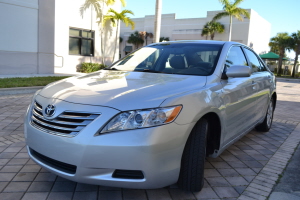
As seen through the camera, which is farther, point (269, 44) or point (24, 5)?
point (269, 44)

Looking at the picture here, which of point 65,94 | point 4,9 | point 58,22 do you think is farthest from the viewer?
point 58,22

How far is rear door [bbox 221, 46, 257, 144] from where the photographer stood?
304 centimetres

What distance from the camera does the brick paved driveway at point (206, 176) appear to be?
8.63ft

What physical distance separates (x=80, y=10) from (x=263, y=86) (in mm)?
13954

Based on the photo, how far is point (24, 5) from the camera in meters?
12.5

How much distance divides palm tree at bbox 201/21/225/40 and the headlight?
3079 cm

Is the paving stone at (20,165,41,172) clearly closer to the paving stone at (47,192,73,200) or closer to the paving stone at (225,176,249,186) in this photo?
the paving stone at (47,192,73,200)

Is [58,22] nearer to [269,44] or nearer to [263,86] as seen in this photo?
[263,86]

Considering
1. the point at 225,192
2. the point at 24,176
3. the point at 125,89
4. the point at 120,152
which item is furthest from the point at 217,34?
the point at 120,152

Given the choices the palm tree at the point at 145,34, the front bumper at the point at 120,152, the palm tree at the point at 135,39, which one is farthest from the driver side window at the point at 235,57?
the palm tree at the point at 135,39

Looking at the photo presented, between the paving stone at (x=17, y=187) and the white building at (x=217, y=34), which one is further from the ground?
the white building at (x=217, y=34)

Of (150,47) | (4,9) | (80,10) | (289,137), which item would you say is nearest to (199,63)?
(150,47)

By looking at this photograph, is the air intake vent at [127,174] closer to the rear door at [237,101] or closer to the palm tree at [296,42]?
the rear door at [237,101]

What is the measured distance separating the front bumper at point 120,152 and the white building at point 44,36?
467 inches
